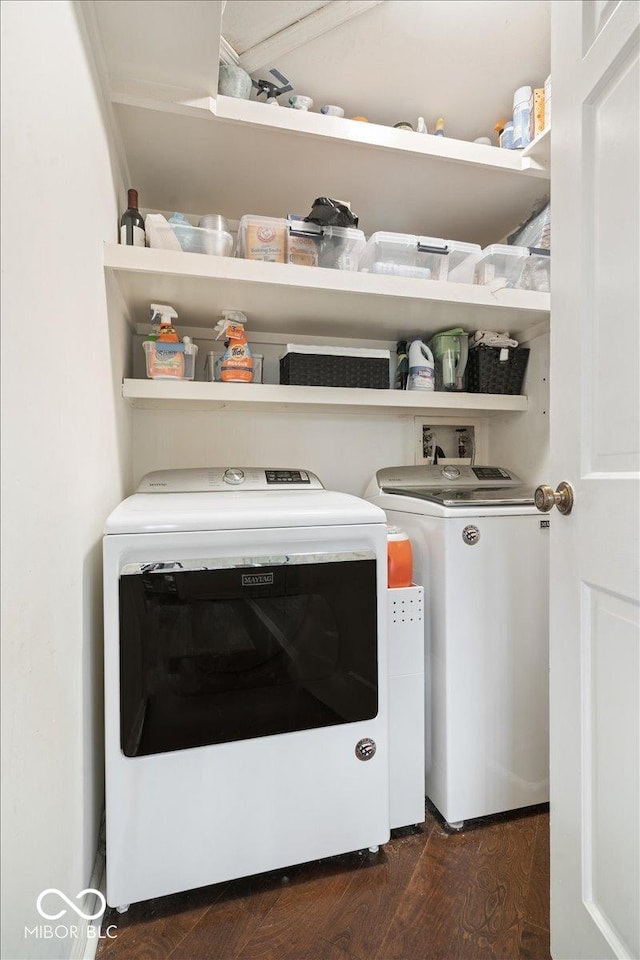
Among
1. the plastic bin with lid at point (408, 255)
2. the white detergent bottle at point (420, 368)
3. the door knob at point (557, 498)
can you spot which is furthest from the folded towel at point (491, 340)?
the door knob at point (557, 498)

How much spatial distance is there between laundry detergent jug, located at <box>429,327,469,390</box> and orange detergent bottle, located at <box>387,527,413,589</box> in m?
0.77

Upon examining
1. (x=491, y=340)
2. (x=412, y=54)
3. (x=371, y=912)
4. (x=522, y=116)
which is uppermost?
(x=412, y=54)

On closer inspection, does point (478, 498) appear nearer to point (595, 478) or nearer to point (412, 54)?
Answer: point (595, 478)

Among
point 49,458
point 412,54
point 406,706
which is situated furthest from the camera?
point 412,54

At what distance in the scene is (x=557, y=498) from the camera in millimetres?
888

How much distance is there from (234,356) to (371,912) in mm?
1594

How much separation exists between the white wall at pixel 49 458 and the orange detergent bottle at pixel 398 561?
2.67ft

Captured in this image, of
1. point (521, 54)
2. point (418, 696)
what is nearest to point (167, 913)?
point (418, 696)

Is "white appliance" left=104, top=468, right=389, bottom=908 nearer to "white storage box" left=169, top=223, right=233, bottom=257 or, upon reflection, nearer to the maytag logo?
the maytag logo

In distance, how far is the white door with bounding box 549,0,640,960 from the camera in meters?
0.72

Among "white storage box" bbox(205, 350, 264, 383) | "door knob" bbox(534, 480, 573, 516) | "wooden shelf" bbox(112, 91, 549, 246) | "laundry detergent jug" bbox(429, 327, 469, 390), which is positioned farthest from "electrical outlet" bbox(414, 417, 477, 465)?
"door knob" bbox(534, 480, 573, 516)

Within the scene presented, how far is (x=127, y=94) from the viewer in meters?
1.25

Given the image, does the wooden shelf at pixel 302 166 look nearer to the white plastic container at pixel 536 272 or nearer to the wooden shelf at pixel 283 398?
the white plastic container at pixel 536 272

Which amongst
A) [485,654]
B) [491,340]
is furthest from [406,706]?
[491,340]
